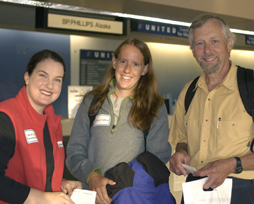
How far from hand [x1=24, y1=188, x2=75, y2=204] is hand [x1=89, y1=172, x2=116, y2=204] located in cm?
21

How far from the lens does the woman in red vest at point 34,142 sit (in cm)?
144

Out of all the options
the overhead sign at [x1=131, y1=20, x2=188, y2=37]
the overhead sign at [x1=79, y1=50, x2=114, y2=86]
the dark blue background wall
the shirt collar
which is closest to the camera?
the shirt collar

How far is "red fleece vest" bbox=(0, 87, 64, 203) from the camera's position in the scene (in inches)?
61.1

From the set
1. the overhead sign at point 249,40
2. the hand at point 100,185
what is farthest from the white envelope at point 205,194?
the overhead sign at point 249,40

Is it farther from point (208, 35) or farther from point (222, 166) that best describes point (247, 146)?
point (208, 35)

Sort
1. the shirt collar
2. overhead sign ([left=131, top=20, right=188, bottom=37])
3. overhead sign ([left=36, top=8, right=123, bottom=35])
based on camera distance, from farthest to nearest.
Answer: overhead sign ([left=131, top=20, right=188, bottom=37]) < overhead sign ([left=36, top=8, right=123, bottom=35]) < the shirt collar

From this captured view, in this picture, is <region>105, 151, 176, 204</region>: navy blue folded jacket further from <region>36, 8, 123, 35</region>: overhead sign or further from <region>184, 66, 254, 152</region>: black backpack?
<region>36, 8, 123, 35</region>: overhead sign

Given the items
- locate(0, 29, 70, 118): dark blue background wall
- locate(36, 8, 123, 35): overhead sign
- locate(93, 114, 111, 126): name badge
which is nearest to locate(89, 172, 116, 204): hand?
locate(93, 114, 111, 126): name badge

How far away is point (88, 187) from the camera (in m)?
1.93

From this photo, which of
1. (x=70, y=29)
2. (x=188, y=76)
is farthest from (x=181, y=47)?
(x=70, y=29)

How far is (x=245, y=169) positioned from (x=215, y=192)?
214 millimetres

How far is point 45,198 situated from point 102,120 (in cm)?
64

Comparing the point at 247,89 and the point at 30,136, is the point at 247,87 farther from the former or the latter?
the point at 30,136

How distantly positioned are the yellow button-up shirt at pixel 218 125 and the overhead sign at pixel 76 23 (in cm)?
328
